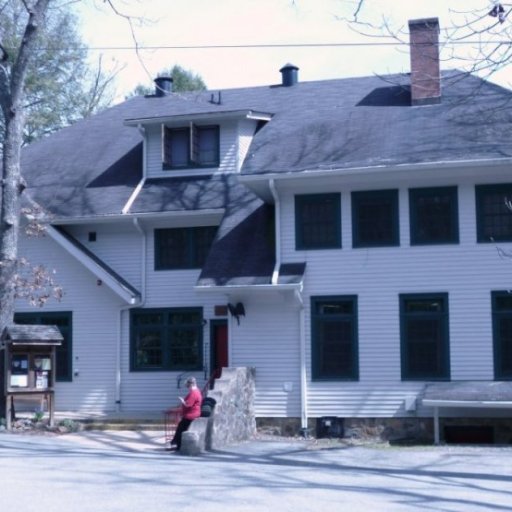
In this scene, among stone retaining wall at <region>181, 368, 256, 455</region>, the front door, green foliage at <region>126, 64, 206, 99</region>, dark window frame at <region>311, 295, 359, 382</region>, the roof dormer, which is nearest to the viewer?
stone retaining wall at <region>181, 368, 256, 455</region>

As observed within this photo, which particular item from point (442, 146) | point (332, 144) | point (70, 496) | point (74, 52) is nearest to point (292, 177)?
point (332, 144)

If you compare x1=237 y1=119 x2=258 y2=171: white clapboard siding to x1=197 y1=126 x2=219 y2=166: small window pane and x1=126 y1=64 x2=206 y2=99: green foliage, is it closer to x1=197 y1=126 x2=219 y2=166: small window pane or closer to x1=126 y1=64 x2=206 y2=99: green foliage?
x1=197 y1=126 x2=219 y2=166: small window pane

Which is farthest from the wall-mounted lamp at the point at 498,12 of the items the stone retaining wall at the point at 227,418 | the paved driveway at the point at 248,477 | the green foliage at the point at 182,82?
the green foliage at the point at 182,82

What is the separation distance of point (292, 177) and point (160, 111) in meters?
7.75

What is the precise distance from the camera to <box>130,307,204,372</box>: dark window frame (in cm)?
2193

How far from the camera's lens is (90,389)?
22.2 meters

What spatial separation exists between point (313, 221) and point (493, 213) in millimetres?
3738

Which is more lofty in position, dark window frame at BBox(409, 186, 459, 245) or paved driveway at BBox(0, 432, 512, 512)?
dark window frame at BBox(409, 186, 459, 245)

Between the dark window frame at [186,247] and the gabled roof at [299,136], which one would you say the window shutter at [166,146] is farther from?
the dark window frame at [186,247]

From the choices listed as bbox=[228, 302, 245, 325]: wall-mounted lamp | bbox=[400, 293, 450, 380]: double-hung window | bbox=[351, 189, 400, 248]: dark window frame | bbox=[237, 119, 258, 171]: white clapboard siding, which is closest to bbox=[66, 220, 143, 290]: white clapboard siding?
bbox=[237, 119, 258, 171]: white clapboard siding

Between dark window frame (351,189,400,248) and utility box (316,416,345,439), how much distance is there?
12.0 feet

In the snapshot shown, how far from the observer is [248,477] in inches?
500

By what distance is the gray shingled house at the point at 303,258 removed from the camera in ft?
62.0

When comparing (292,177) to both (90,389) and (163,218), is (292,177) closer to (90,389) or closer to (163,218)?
(163,218)
